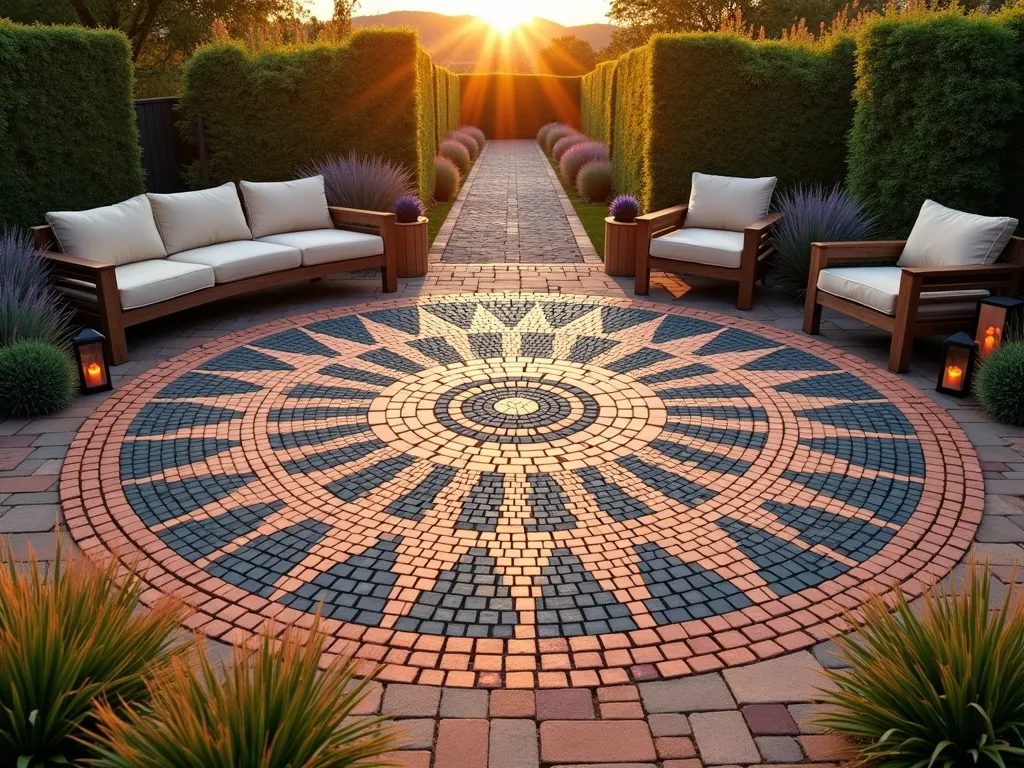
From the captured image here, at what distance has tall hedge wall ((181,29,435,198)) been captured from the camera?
33.9 ft

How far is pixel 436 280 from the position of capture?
9547 millimetres

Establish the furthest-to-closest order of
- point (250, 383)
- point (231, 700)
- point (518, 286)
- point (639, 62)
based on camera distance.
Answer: point (639, 62), point (518, 286), point (250, 383), point (231, 700)

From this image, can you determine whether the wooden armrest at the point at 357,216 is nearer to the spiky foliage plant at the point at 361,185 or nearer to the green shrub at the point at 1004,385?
the spiky foliage plant at the point at 361,185

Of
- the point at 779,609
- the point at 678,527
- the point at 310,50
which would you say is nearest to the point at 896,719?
the point at 779,609

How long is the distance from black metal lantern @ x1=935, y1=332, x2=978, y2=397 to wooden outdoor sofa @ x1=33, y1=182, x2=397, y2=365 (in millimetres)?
5556

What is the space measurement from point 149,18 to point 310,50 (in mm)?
18948

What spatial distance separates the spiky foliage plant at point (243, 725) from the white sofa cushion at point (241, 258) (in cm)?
592

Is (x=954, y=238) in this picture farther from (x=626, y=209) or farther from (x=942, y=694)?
(x=942, y=694)

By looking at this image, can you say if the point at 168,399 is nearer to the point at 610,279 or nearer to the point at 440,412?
the point at 440,412

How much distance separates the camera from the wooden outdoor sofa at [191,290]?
21.8 feet

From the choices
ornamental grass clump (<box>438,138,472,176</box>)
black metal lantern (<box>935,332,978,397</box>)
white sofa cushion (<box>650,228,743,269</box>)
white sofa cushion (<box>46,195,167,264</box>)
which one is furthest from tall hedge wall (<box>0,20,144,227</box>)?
ornamental grass clump (<box>438,138,472,176</box>)

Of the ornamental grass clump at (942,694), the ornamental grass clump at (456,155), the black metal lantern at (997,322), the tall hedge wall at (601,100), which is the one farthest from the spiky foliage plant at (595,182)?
the ornamental grass clump at (942,694)

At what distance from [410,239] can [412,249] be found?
121 millimetres

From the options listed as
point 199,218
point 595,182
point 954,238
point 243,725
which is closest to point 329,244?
point 199,218
